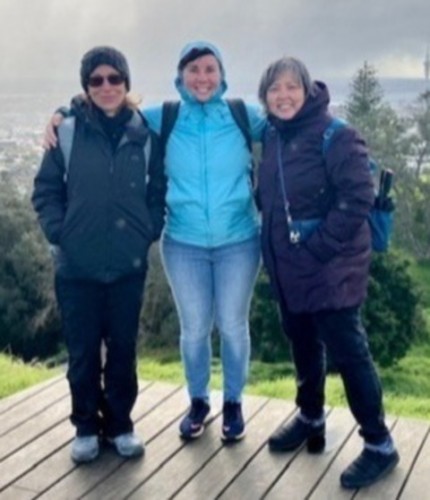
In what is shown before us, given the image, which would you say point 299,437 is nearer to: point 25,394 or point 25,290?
point 25,394

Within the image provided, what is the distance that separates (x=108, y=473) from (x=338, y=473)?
1.07 meters

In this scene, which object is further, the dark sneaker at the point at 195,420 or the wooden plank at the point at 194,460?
the dark sneaker at the point at 195,420

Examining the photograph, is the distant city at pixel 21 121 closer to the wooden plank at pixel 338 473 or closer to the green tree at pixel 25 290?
the green tree at pixel 25 290

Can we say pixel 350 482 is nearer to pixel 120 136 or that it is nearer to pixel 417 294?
pixel 120 136

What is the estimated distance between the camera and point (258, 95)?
3.56 m

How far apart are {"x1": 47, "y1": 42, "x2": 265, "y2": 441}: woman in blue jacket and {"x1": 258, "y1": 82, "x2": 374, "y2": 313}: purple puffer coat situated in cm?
19

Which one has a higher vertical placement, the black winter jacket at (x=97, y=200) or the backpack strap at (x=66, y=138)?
the backpack strap at (x=66, y=138)

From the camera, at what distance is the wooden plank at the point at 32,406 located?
436 centimetres

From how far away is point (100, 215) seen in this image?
138 inches

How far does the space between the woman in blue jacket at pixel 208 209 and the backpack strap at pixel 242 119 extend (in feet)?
0.06

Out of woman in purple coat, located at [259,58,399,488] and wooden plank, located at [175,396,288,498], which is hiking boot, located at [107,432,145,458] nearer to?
wooden plank, located at [175,396,288,498]

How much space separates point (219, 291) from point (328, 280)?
631 millimetres

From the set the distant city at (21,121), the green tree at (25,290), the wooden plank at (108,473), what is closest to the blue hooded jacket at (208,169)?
the wooden plank at (108,473)

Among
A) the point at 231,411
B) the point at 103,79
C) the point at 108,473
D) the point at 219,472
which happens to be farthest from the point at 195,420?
the point at 103,79
